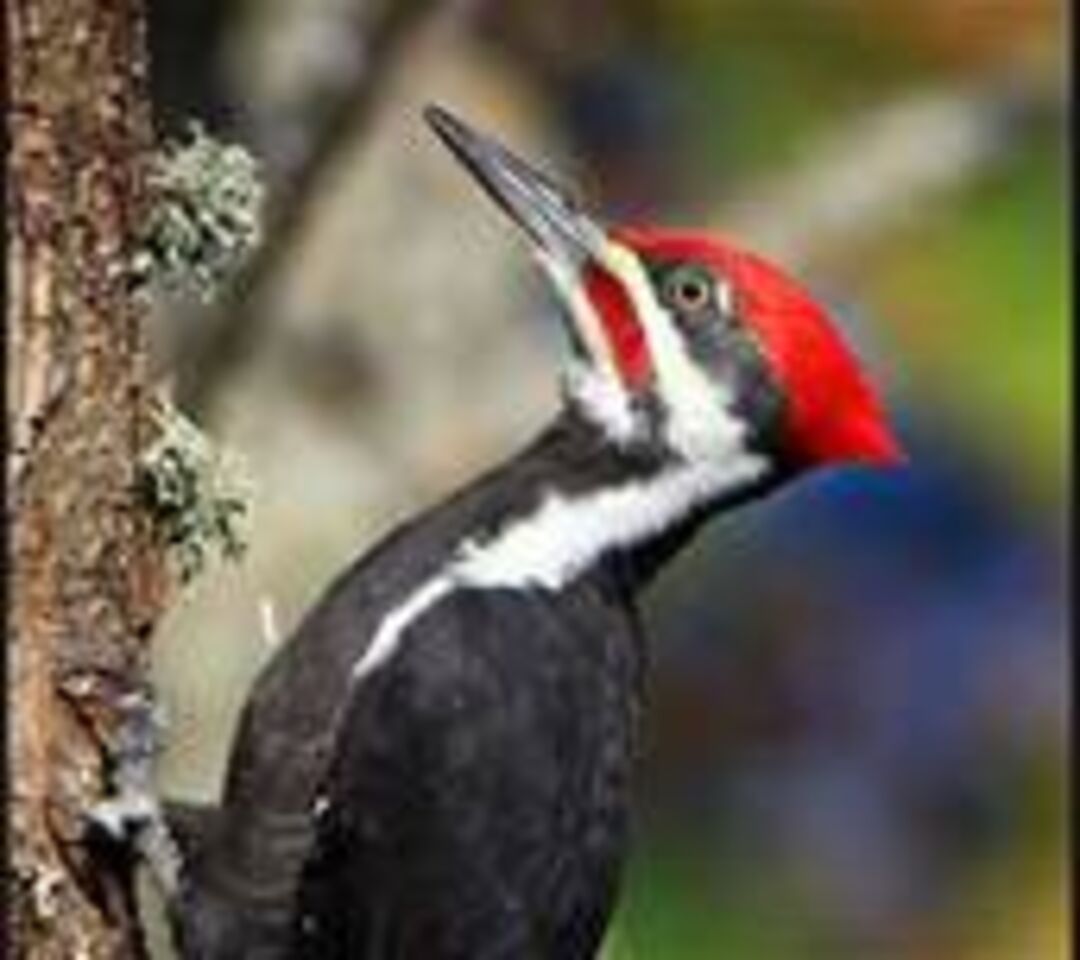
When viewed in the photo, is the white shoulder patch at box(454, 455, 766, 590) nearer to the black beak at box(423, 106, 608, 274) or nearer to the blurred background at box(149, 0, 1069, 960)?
the black beak at box(423, 106, 608, 274)

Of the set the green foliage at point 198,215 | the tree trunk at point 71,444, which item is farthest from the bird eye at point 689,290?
the tree trunk at point 71,444

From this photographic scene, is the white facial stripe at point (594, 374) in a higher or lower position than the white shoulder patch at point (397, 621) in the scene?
higher

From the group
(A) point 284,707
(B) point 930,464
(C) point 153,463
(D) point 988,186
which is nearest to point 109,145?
(C) point 153,463

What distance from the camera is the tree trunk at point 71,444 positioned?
5.89 m

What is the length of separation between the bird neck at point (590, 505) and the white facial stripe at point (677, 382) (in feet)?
0.07

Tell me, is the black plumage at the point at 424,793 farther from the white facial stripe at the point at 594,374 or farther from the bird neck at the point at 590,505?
the white facial stripe at the point at 594,374

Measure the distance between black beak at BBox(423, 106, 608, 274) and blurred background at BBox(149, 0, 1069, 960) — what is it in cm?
104

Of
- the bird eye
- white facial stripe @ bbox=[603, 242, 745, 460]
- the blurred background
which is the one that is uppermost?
the bird eye

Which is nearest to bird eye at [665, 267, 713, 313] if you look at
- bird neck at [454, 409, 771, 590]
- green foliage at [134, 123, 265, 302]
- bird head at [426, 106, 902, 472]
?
bird head at [426, 106, 902, 472]

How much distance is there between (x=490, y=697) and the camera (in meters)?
6.43

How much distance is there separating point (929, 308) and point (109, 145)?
4.08m

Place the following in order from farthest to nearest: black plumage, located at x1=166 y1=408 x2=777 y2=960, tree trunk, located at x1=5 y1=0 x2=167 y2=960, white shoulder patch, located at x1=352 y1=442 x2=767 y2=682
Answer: white shoulder patch, located at x1=352 y1=442 x2=767 y2=682, black plumage, located at x1=166 y1=408 x2=777 y2=960, tree trunk, located at x1=5 y1=0 x2=167 y2=960

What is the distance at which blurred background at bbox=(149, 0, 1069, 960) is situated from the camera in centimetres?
873

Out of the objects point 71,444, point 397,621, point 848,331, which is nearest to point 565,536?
point 397,621
